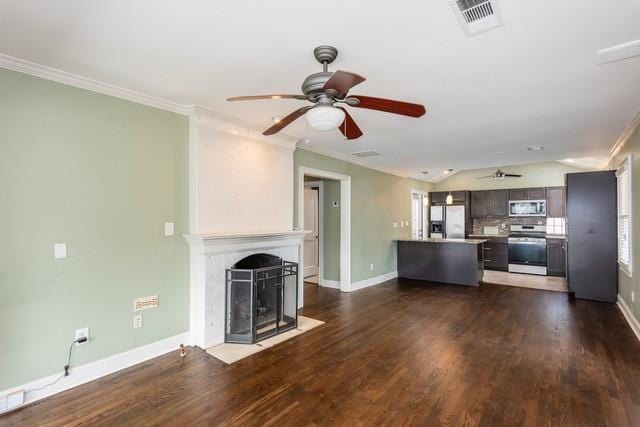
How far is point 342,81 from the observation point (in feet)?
5.88

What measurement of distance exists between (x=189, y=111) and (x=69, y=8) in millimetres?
1577

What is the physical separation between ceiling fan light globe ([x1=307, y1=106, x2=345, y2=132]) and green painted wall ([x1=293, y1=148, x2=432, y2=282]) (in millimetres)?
2796

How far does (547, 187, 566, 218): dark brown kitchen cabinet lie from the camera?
25.1ft

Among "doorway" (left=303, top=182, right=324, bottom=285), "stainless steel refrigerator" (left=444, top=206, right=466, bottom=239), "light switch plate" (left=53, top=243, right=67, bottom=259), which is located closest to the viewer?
"light switch plate" (left=53, top=243, right=67, bottom=259)

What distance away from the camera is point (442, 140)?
4676 millimetres

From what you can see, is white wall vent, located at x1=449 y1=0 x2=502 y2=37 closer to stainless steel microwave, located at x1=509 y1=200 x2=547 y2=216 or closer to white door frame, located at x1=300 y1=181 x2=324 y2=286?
white door frame, located at x1=300 y1=181 x2=324 y2=286

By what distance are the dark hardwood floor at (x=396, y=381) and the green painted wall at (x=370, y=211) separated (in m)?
2.10

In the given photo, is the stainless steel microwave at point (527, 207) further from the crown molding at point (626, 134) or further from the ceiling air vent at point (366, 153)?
the ceiling air vent at point (366, 153)

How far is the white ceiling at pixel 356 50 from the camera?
1797mm

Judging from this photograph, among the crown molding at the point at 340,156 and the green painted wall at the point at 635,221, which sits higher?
the crown molding at the point at 340,156

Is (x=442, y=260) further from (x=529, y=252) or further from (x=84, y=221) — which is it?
(x=84, y=221)

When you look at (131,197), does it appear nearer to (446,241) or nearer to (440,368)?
(440,368)

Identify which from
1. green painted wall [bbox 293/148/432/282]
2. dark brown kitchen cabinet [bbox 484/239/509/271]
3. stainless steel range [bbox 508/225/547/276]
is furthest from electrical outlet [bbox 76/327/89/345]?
stainless steel range [bbox 508/225/547/276]

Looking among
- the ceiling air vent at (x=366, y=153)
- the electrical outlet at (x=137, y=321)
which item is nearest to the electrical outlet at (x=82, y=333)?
the electrical outlet at (x=137, y=321)
